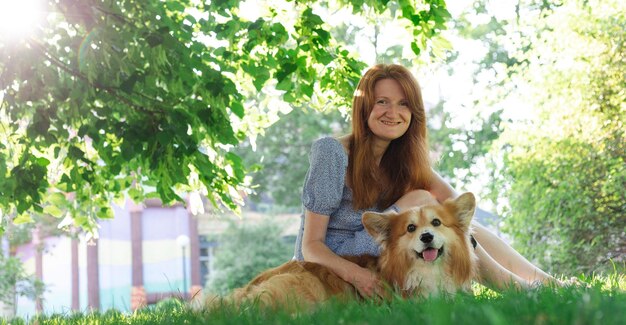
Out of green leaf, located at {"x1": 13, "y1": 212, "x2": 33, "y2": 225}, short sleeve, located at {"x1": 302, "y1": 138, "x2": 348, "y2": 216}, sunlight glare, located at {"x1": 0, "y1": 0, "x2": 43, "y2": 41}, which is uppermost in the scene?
sunlight glare, located at {"x1": 0, "y1": 0, "x2": 43, "y2": 41}

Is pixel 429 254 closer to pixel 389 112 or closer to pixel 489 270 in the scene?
pixel 489 270

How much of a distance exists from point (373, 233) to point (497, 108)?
48.1ft

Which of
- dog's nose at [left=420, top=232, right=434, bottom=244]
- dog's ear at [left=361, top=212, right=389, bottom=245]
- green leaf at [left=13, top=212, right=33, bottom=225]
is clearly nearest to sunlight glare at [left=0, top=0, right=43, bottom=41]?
green leaf at [left=13, top=212, right=33, bottom=225]

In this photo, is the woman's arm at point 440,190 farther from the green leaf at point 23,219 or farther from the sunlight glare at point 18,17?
the green leaf at point 23,219

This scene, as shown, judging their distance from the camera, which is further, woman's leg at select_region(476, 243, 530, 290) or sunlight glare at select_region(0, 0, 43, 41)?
sunlight glare at select_region(0, 0, 43, 41)

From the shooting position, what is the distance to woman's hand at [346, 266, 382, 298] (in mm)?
4480

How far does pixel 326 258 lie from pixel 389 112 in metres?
0.98

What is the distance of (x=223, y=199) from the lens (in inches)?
289

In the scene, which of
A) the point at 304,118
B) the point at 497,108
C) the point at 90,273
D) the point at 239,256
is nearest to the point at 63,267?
the point at 90,273

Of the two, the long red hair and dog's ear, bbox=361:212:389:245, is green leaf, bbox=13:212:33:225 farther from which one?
dog's ear, bbox=361:212:389:245

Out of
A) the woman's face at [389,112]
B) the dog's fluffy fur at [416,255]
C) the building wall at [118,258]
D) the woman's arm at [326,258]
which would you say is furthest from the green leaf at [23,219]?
the building wall at [118,258]

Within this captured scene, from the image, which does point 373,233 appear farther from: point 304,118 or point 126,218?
point 126,218

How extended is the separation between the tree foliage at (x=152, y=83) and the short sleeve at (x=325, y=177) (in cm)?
138

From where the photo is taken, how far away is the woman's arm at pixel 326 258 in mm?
4512
